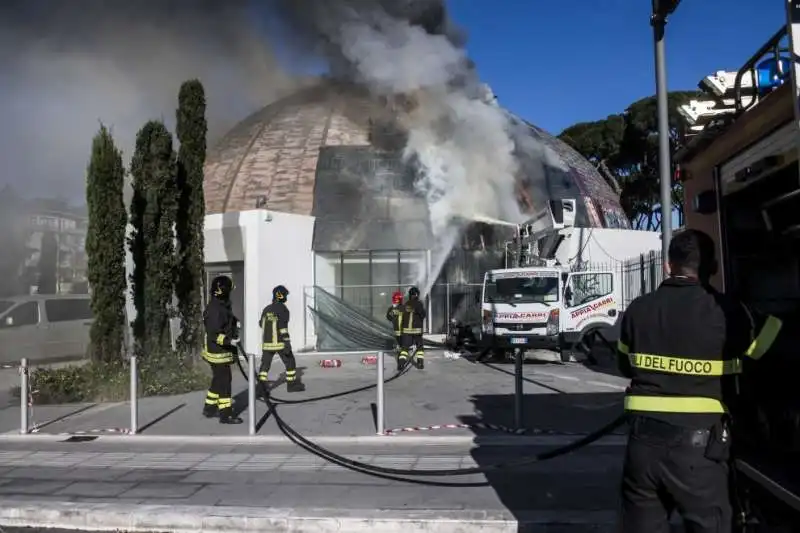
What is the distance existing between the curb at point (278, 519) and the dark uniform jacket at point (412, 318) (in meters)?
8.88

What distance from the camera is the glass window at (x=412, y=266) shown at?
20.0 metres

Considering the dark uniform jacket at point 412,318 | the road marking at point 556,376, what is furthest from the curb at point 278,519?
the dark uniform jacket at point 412,318

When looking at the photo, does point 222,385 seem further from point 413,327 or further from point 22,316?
point 22,316

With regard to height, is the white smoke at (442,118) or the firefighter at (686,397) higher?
the white smoke at (442,118)

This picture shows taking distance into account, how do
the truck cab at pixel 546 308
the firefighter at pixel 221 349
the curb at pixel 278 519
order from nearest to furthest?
the curb at pixel 278 519 < the firefighter at pixel 221 349 < the truck cab at pixel 546 308

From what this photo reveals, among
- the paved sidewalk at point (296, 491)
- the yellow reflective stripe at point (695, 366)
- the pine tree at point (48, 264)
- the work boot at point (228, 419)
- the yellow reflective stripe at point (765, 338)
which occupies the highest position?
the pine tree at point (48, 264)

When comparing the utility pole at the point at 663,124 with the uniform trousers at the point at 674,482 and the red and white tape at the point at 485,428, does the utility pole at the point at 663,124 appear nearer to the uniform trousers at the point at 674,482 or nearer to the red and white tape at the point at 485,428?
the red and white tape at the point at 485,428

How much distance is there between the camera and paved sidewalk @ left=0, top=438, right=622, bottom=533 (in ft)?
15.4

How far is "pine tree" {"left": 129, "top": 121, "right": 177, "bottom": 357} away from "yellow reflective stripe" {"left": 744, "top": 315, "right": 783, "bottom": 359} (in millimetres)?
9731

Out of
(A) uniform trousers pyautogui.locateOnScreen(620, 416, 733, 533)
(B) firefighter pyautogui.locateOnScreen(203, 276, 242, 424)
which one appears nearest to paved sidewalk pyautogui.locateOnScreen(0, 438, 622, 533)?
(B) firefighter pyautogui.locateOnScreen(203, 276, 242, 424)

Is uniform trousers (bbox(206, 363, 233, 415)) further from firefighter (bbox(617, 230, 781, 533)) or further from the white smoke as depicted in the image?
the white smoke

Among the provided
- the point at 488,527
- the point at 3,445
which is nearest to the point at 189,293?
the point at 3,445

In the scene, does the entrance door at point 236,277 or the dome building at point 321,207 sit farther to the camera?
the entrance door at point 236,277

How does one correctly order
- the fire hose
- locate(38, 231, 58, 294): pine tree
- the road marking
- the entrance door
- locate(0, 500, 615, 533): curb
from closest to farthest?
locate(0, 500, 615, 533): curb
the fire hose
the road marking
locate(38, 231, 58, 294): pine tree
the entrance door
